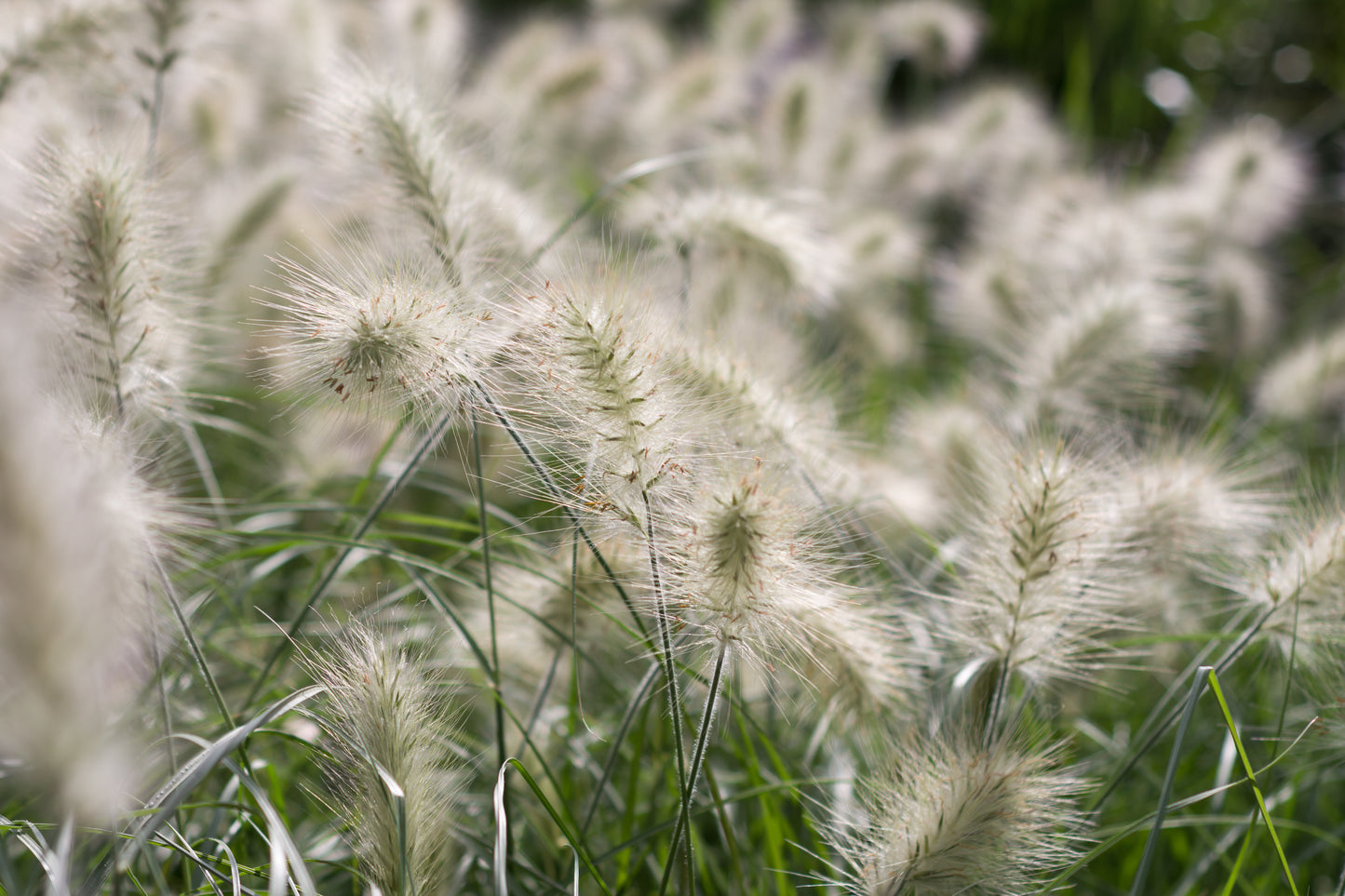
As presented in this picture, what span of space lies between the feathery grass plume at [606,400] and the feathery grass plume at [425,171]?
0.27 m

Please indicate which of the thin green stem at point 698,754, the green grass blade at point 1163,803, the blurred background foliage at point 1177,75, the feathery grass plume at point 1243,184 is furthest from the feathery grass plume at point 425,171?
the blurred background foliage at point 1177,75

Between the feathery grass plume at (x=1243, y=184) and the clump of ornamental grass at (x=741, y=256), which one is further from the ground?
the clump of ornamental grass at (x=741, y=256)

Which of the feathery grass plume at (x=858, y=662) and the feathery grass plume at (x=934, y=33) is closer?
the feathery grass plume at (x=858, y=662)

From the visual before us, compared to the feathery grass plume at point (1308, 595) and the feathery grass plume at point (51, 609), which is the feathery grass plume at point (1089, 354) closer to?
the feathery grass plume at point (1308, 595)

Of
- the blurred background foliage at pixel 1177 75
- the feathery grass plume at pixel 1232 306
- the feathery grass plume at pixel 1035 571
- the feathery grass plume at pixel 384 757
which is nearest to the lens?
the feathery grass plume at pixel 384 757

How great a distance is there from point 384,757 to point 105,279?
A: 27.7 inches

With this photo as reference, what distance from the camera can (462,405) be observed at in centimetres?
106

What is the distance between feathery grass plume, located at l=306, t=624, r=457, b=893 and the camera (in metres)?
0.91

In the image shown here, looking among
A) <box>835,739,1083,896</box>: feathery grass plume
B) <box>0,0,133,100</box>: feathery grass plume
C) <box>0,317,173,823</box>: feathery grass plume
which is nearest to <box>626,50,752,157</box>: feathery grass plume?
<box>0,0,133,100</box>: feathery grass plume

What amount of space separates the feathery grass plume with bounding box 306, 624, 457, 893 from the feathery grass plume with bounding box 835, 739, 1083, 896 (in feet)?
1.47

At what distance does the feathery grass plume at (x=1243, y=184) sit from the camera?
2811mm

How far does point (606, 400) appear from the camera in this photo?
98 centimetres

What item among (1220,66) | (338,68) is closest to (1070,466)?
(338,68)

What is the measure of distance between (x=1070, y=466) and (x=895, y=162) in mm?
2306
